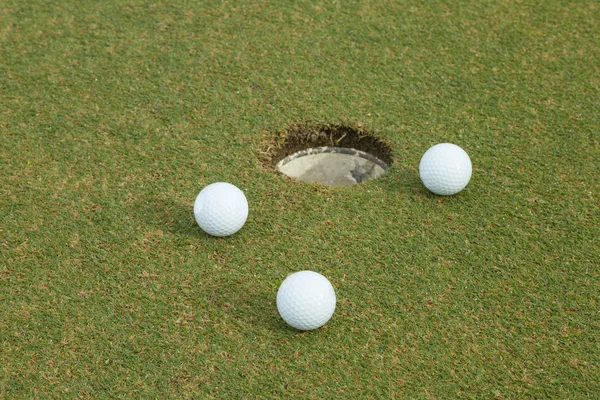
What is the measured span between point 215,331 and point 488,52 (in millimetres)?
3318

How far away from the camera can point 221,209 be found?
383cm

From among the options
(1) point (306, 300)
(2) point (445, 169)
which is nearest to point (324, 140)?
(2) point (445, 169)

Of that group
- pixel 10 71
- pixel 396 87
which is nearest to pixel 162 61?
pixel 10 71

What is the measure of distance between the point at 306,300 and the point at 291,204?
96cm

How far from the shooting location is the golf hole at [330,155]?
4.67 m

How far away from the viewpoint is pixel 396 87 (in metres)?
5.09

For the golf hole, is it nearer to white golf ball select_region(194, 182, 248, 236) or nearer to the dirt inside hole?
the dirt inside hole

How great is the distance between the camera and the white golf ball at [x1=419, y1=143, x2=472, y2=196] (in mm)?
4109

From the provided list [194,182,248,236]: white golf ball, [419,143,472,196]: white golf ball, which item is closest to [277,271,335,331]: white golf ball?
[194,182,248,236]: white golf ball

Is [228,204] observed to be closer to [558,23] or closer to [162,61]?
[162,61]

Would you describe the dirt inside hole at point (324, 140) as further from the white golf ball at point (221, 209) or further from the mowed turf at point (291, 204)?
the white golf ball at point (221, 209)

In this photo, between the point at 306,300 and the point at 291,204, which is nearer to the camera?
the point at 306,300

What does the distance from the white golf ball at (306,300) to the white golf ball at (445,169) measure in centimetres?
110

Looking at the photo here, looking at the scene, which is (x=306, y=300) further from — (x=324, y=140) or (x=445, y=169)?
(x=324, y=140)
